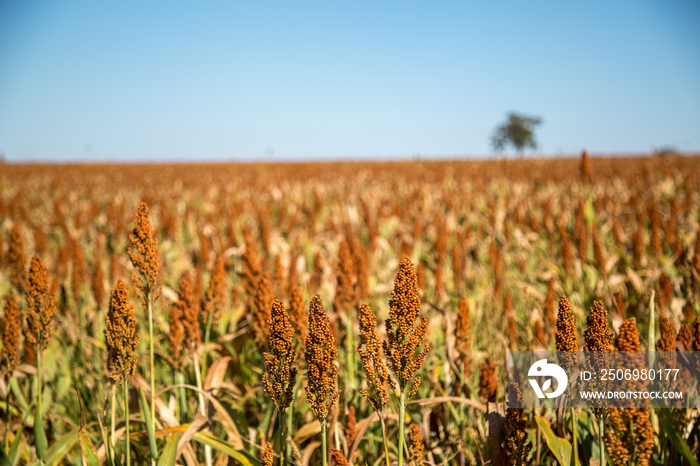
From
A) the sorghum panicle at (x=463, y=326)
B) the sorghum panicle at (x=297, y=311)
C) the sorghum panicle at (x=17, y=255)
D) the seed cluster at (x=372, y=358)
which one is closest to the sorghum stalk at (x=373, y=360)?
the seed cluster at (x=372, y=358)

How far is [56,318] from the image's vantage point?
2.79 m

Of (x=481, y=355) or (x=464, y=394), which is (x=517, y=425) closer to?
(x=464, y=394)

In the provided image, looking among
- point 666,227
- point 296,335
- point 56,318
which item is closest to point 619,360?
point 296,335

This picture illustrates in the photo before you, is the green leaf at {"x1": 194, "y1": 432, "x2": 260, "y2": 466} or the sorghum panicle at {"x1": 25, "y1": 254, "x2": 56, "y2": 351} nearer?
the sorghum panicle at {"x1": 25, "y1": 254, "x2": 56, "y2": 351}

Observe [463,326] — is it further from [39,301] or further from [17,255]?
[17,255]

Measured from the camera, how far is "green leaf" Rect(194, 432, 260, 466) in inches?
53.6

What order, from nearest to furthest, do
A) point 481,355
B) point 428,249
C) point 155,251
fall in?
point 155,251
point 481,355
point 428,249

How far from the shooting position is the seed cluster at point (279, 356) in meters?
0.92

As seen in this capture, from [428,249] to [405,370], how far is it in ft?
14.7

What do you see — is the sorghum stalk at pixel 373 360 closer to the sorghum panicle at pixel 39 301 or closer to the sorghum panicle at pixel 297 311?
the sorghum panicle at pixel 297 311

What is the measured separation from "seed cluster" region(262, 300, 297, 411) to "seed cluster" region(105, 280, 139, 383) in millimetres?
366

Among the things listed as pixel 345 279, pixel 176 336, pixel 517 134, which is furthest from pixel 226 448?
pixel 517 134

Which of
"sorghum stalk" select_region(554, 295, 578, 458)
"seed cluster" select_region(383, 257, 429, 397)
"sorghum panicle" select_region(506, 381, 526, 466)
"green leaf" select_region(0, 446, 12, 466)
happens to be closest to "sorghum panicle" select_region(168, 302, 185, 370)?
"green leaf" select_region(0, 446, 12, 466)

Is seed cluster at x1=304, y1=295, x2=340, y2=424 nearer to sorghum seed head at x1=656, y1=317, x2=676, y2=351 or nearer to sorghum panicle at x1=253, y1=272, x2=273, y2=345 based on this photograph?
sorghum panicle at x1=253, y1=272, x2=273, y2=345
